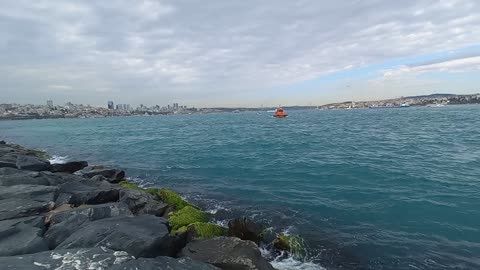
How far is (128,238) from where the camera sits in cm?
851

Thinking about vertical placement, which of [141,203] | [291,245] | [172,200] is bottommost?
[291,245]

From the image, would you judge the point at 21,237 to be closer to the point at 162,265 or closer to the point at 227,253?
the point at 162,265

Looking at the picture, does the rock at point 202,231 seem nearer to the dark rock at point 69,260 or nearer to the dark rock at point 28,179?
the dark rock at point 69,260

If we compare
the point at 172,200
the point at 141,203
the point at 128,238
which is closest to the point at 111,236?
the point at 128,238

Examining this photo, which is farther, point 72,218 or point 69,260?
point 72,218

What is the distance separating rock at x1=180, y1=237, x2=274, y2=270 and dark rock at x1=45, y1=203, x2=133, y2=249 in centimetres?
340

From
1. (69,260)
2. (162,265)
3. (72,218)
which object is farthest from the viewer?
(72,218)

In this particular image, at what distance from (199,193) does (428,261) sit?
11.5m

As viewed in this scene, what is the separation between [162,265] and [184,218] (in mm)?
4906

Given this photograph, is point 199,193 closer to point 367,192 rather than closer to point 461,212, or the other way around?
point 367,192

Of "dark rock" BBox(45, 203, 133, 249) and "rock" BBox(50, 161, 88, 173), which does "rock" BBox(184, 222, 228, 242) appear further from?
"rock" BBox(50, 161, 88, 173)

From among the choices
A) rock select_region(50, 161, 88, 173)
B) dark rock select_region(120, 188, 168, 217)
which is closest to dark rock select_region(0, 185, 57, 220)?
dark rock select_region(120, 188, 168, 217)

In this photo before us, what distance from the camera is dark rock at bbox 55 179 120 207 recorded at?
41.9 feet

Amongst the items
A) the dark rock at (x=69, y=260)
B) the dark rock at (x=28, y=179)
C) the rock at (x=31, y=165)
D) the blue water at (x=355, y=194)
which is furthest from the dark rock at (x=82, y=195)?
the rock at (x=31, y=165)
